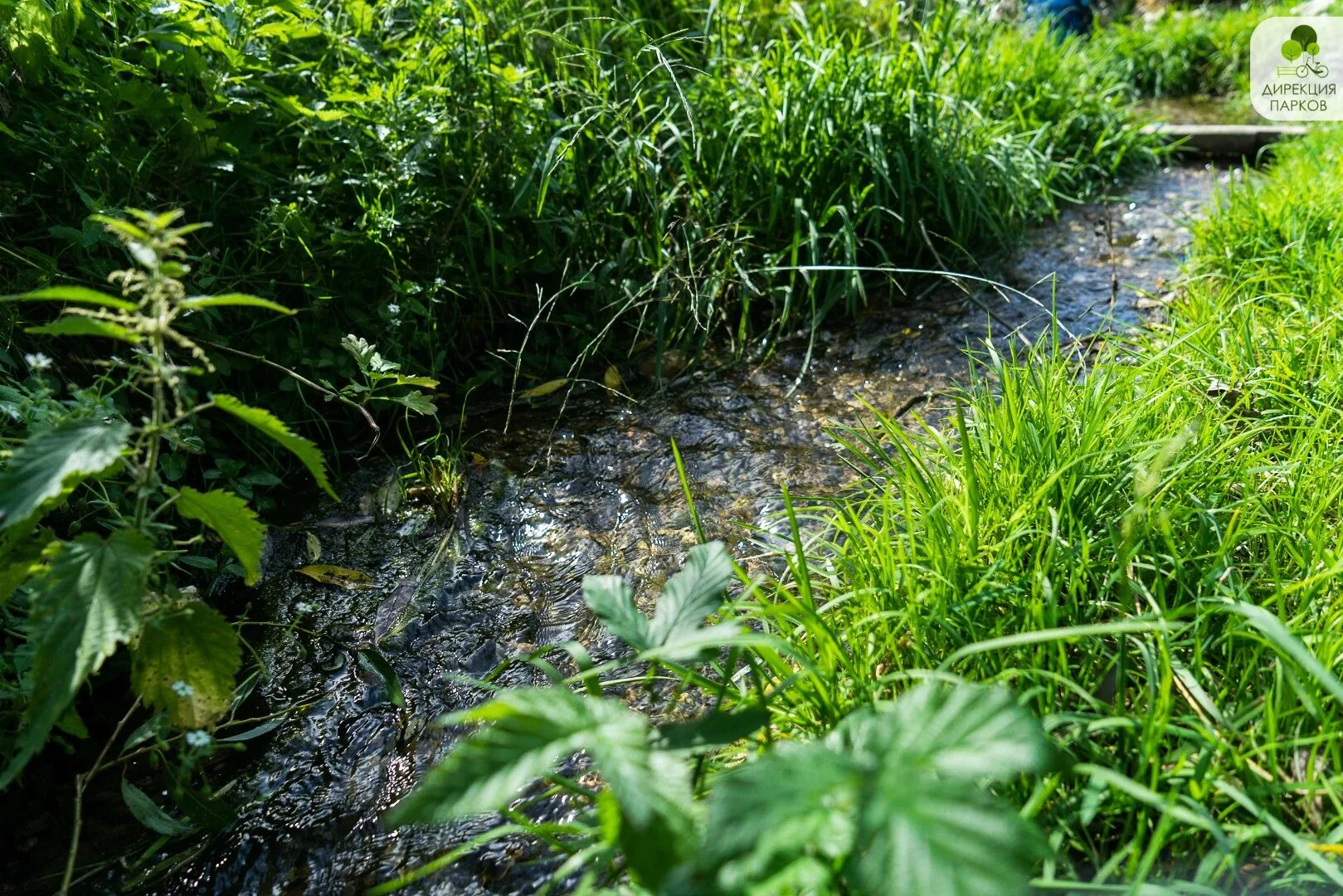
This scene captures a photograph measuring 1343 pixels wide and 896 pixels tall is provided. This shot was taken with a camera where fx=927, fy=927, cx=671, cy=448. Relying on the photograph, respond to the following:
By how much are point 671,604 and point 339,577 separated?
1.31 m

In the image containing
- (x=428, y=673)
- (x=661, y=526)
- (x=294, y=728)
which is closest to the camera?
(x=294, y=728)

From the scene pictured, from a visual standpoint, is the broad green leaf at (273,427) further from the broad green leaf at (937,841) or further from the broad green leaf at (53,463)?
the broad green leaf at (937,841)

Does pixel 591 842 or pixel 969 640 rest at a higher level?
pixel 969 640

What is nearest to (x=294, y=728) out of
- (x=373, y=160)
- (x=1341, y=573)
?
(x=373, y=160)

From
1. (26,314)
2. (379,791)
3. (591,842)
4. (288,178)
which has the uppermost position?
(288,178)

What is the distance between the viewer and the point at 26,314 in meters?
2.19

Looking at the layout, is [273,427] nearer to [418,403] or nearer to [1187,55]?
[418,403]

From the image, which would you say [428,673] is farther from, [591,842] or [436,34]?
[436,34]

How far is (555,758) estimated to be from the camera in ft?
3.20

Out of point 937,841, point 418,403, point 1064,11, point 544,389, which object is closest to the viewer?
point 937,841

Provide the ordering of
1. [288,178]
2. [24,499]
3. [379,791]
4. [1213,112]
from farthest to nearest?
[1213,112] < [288,178] < [379,791] < [24,499]

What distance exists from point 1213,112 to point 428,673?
5961mm

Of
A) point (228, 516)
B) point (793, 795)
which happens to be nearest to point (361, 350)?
point (228, 516)

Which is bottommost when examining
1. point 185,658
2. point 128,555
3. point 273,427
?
point 185,658
